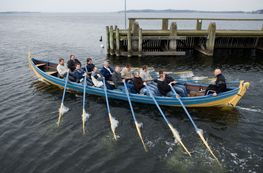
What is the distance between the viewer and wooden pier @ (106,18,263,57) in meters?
23.9

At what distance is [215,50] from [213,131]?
19.2 m

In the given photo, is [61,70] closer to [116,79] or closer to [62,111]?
[62,111]

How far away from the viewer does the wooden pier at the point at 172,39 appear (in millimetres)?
23906

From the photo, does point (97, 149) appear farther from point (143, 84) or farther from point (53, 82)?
point (53, 82)

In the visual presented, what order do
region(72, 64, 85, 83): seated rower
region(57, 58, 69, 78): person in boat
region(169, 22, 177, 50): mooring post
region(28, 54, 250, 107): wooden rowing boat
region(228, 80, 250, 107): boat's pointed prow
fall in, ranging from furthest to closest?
region(169, 22, 177, 50): mooring post → region(57, 58, 69, 78): person in boat → region(72, 64, 85, 83): seated rower → region(28, 54, 250, 107): wooden rowing boat → region(228, 80, 250, 107): boat's pointed prow

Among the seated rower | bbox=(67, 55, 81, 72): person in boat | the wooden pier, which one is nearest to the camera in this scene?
the seated rower

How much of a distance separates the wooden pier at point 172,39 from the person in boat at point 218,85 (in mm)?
12817

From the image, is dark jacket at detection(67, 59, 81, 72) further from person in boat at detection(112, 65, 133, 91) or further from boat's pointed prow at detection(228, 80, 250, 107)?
boat's pointed prow at detection(228, 80, 250, 107)

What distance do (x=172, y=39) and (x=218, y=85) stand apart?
13344 millimetres

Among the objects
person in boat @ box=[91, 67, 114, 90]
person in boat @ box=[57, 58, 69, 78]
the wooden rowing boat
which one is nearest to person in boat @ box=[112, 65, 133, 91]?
person in boat @ box=[91, 67, 114, 90]

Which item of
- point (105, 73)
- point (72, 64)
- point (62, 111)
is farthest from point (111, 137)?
point (72, 64)

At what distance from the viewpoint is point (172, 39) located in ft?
79.3

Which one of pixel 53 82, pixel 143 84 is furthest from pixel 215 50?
pixel 53 82

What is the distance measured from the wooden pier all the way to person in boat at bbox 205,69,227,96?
12817 mm
